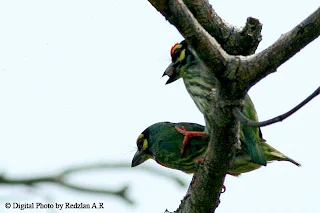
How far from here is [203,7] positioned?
4.35 meters

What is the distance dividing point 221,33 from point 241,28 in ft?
0.40

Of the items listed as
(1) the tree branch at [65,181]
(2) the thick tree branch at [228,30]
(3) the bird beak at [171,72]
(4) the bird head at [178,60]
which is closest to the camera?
(1) the tree branch at [65,181]

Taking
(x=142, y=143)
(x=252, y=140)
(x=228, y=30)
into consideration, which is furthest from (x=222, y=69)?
(x=142, y=143)

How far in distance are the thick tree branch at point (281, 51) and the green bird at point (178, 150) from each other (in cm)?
131

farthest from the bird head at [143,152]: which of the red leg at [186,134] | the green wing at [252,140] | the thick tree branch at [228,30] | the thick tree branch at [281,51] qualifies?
the thick tree branch at [281,51]

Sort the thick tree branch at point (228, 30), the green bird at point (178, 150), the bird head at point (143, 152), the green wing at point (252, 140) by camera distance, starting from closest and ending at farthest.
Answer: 1. the thick tree branch at point (228, 30)
2. the green wing at point (252, 140)
3. the green bird at point (178, 150)
4. the bird head at point (143, 152)

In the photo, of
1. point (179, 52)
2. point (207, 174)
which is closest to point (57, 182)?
point (207, 174)

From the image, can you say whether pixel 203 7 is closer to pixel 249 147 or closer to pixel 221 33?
pixel 221 33

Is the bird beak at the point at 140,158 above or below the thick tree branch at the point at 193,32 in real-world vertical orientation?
above

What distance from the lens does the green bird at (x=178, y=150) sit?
5008mm

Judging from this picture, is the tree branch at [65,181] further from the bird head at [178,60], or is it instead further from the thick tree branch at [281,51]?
the bird head at [178,60]

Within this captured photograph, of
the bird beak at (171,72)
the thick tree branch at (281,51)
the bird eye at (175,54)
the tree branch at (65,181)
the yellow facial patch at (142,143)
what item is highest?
the bird eye at (175,54)

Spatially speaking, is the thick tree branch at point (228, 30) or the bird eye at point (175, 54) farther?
the bird eye at point (175, 54)

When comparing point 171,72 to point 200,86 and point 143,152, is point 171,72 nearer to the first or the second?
point 200,86
